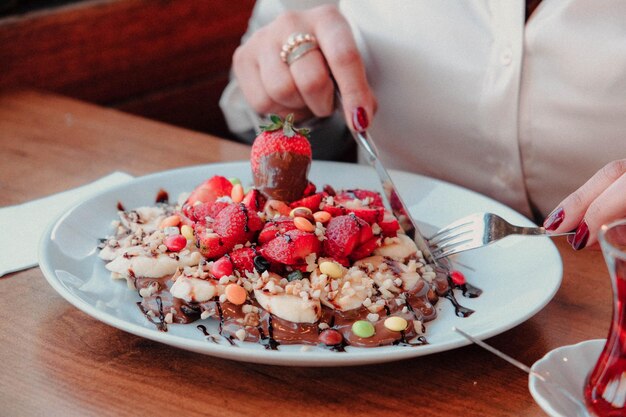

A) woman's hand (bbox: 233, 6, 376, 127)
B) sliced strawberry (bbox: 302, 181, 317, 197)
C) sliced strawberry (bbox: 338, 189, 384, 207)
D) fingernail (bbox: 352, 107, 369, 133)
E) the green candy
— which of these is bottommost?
the green candy

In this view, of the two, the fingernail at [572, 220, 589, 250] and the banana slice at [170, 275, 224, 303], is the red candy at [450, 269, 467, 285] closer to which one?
the fingernail at [572, 220, 589, 250]

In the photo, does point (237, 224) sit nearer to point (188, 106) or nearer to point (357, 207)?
point (357, 207)

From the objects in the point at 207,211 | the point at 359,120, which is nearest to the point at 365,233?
the point at 207,211

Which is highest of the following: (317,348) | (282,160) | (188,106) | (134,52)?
(282,160)

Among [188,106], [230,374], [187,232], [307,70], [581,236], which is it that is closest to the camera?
[230,374]

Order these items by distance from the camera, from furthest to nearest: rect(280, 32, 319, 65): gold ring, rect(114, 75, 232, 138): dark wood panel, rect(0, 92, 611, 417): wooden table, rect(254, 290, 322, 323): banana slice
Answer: rect(114, 75, 232, 138): dark wood panel < rect(280, 32, 319, 65): gold ring < rect(254, 290, 322, 323): banana slice < rect(0, 92, 611, 417): wooden table

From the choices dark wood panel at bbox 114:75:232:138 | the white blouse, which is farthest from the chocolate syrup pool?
dark wood panel at bbox 114:75:232:138

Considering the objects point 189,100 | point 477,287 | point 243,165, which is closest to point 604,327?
point 477,287
